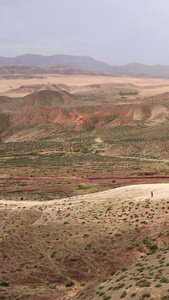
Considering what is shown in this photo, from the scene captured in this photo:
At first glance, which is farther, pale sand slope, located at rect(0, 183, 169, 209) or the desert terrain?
pale sand slope, located at rect(0, 183, 169, 209)

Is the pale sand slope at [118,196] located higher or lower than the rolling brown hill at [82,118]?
lower

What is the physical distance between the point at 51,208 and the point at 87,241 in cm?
886

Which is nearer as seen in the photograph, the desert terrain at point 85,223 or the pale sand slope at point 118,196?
the desert terrain at point 85,223

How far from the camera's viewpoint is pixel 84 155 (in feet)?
231

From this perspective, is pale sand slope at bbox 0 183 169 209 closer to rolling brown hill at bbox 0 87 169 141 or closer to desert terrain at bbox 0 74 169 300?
desert terrain at bbox 0 74 169 300

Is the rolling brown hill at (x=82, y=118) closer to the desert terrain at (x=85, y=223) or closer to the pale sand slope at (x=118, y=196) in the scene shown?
the desert terrain at (x=85, y=223)

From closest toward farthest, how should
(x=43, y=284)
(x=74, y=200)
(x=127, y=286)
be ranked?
(x=127, y=286)
(x=43, y=284)
(x=74, y=200)

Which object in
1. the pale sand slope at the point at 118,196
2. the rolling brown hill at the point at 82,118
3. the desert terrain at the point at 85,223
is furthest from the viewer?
the rolling brown hill at the point at 82,118

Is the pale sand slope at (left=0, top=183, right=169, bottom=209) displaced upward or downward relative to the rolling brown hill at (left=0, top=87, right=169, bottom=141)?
downward

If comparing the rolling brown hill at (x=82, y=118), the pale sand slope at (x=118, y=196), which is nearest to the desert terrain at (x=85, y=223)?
the pale sand slope at (x=118, y=196)

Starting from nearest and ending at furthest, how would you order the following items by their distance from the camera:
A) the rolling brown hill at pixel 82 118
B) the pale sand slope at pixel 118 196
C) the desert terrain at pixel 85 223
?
the desert terrain at pixel 85 223, the pale sand slope at pixel 118 196, the rolling brown hill at pixel 82 118

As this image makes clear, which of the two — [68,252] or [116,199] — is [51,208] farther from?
[68,252]

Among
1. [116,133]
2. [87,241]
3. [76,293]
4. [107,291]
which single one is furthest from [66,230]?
[116,133]

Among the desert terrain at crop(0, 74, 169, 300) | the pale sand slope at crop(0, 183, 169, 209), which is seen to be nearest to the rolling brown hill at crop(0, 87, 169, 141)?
the desert terrain at crop(0, 74, 169, 300)
